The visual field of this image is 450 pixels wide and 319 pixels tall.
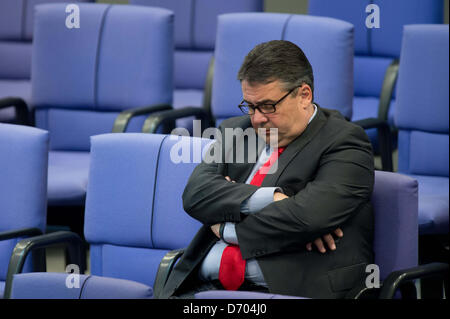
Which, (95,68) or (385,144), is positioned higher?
(95,68)

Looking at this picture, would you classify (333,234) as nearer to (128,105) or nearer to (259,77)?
(259,77)

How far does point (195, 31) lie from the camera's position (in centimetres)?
326

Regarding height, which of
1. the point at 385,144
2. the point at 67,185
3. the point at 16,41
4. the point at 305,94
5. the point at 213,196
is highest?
the point at 305,94

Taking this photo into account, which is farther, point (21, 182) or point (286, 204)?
point (21, 182)

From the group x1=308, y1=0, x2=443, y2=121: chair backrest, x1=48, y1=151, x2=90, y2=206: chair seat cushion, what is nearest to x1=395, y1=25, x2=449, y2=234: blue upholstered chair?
x1=308, y1=0, x2=443, y2=121: chair backrest

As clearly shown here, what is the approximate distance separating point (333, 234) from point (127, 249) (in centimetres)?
56

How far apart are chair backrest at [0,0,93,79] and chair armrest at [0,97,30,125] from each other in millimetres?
598

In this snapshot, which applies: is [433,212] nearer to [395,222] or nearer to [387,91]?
[395,222]

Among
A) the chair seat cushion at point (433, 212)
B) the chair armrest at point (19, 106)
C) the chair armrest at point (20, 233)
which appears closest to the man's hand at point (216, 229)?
the chair armrest at point (20, 233)

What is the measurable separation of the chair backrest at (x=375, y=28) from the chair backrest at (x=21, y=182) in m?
1.40

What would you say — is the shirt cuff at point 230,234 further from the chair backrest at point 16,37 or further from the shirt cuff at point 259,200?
the chair backrest at point 16,37

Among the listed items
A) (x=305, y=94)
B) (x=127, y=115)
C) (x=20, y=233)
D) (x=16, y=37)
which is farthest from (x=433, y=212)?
(x=16, y=37)

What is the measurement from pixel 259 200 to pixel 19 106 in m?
1.47
